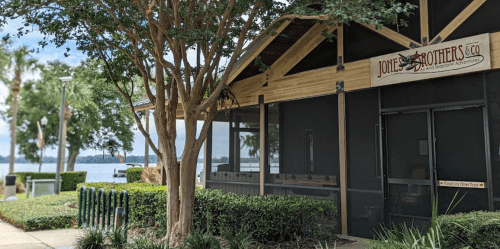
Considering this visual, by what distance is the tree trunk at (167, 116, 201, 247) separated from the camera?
7180 millimetres

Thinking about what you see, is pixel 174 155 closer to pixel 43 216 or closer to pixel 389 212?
pixel 389 212

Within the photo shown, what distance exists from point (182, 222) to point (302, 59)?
474cm

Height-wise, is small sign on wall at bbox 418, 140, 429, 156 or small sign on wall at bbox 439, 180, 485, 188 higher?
small sign on wall at bbox 418, 140, 429, 156

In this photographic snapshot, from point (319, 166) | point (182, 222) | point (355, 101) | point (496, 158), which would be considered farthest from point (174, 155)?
point (496, 158)

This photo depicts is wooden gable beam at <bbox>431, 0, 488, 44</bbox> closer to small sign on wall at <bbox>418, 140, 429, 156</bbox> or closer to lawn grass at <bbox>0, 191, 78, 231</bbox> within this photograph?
small sign on wall at <bbox>418, 140, 429, 156</bbox>

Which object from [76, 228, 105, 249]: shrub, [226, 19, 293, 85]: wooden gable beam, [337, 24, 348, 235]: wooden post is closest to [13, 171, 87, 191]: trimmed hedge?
[226, 19, 293, 85]: wooden gable beam

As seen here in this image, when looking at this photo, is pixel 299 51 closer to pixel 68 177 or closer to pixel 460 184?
pixel 460 184

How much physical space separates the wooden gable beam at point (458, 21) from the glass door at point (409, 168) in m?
1.31

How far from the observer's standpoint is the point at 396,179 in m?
7.74

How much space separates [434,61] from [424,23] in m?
0.82

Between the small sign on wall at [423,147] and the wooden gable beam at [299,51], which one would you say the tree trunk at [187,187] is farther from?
the small sign on wall at [423,147]

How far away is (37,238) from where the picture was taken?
9031 millimetres

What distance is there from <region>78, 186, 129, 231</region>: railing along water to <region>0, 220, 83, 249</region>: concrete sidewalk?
480 millimetres

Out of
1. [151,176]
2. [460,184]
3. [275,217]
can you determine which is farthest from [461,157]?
[151,176]
